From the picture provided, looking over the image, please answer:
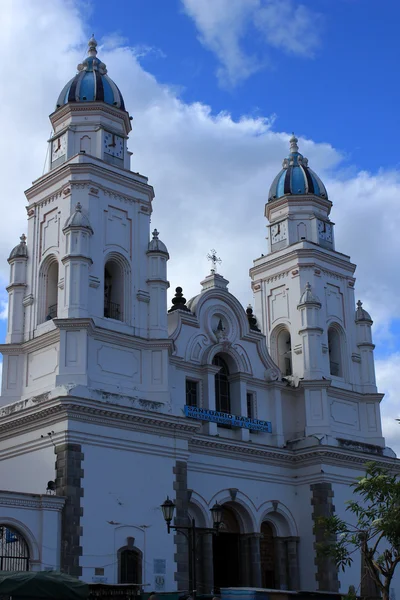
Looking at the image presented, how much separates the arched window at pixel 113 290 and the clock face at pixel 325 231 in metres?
14.0

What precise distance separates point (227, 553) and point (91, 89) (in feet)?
69.4

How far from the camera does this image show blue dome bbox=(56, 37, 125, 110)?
133 feet

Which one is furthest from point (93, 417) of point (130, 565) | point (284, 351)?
point (284, 351)

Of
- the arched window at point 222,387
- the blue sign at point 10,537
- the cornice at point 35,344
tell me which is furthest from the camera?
the arched window at point 222,387

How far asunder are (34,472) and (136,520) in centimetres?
410

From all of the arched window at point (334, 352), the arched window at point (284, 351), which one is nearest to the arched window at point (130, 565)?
the arched window at point (284, 351)

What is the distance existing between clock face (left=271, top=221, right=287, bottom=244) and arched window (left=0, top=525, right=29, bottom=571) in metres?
23.6

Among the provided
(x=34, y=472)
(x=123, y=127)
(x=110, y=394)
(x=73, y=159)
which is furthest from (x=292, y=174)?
(x=34, y=472)

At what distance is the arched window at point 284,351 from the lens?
153ft

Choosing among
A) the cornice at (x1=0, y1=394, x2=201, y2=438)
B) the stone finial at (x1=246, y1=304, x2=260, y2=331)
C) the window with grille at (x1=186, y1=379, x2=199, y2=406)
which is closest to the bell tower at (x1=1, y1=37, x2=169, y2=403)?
the cornice at (x1=0, y1=394, x2=201, y2=438)

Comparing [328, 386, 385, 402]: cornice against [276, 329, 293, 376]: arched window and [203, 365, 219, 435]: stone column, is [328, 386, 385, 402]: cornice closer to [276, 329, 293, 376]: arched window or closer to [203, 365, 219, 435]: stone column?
[276, 329, 293, 376]: arched window

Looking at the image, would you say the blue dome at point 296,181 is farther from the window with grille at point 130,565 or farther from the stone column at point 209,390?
the window with grille at point 130,565

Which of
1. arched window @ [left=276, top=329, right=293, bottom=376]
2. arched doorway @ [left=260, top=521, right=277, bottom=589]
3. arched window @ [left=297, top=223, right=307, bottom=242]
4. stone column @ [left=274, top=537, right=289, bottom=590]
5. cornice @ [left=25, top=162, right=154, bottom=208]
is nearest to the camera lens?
cornice @ [left=25, top=162, right=154, bottom=208]

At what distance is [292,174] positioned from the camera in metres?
49.3
